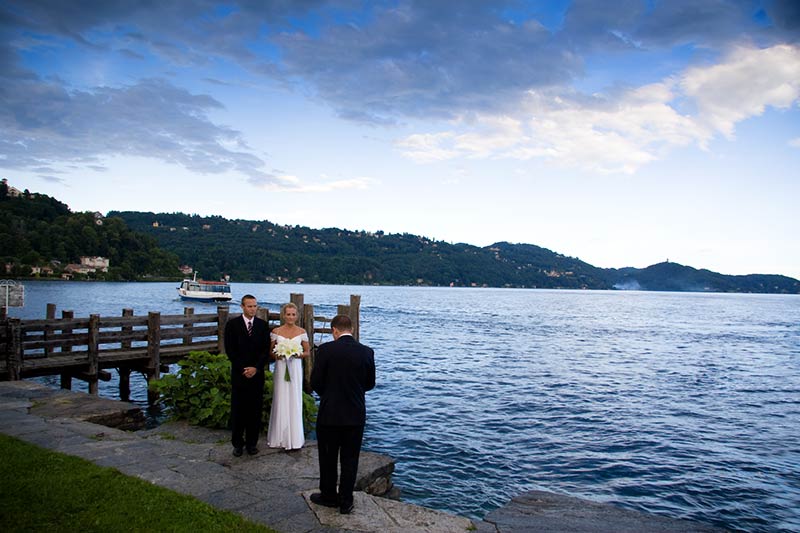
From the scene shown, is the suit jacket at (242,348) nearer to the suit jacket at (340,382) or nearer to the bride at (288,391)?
the bride at (288,391)

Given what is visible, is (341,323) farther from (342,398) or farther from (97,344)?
(97,344)

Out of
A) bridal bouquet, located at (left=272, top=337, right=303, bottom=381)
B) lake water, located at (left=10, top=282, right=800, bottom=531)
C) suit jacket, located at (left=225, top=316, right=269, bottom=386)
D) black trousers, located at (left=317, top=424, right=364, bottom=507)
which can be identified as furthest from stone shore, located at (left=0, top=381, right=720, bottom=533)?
lake water, located at (left=10, top=282, right=800, bottom=531)

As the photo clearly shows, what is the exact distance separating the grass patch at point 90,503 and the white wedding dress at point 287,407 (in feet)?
7.13

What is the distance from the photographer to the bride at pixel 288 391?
320 inches

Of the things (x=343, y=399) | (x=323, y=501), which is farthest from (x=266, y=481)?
(x=343, y=399)

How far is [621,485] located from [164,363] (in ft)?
45.8

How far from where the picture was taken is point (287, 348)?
801 cm

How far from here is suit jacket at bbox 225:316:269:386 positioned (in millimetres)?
7938

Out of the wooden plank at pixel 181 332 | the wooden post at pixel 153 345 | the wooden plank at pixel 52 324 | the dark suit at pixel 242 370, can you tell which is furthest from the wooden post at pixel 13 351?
the dark suit at pixel 242 370

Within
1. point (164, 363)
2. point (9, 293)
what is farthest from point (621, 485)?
point (9, 293)

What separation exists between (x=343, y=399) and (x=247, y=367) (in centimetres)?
240

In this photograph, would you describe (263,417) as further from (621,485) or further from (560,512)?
(621,485)

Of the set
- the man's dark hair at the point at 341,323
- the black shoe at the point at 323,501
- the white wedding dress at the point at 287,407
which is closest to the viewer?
the man's dark hair at the point at 341,323

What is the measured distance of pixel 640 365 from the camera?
32.2 metres
